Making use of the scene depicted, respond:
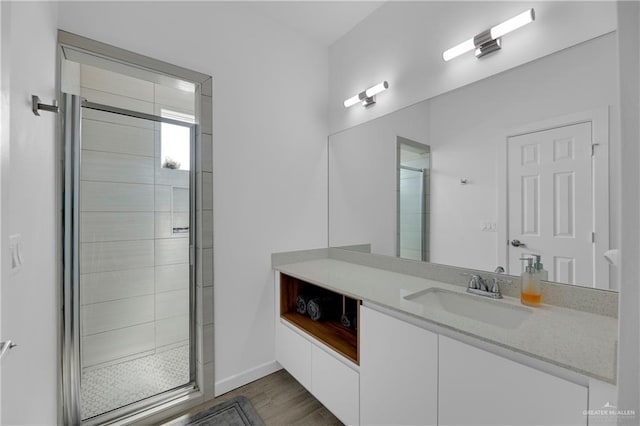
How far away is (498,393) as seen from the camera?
0.90 metres

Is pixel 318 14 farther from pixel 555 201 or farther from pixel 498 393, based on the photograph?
pixel 498 393

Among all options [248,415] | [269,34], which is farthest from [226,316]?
[269,34]

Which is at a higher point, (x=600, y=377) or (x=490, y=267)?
(x=490, y=267)

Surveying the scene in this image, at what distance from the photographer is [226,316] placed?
187cm

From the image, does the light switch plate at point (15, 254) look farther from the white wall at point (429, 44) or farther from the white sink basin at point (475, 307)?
the white wall at point (429, 44)

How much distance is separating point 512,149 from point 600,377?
1.04 meters

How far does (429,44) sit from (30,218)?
2.12 meters

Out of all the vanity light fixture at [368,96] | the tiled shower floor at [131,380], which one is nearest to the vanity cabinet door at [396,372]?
the tiled shower floor at [131,380]

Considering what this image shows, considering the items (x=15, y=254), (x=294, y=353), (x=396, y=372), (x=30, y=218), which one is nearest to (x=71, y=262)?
(x=30, y=218)

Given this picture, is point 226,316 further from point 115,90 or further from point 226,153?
point 115,90

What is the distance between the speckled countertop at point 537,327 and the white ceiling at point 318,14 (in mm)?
1930

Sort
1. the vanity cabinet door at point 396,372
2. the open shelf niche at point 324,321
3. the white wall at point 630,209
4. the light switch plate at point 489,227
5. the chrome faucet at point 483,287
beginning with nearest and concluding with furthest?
1. the white wall at point 630,209
2. the vanity cabinet door at point 396,372
3. the chrome faucet at point 483,287
4. the light switch plate at point 489,227
5. the open shelf niche at point 324,321

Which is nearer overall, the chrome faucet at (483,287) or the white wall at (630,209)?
the white wall at (630,209)

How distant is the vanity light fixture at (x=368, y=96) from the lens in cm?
193
